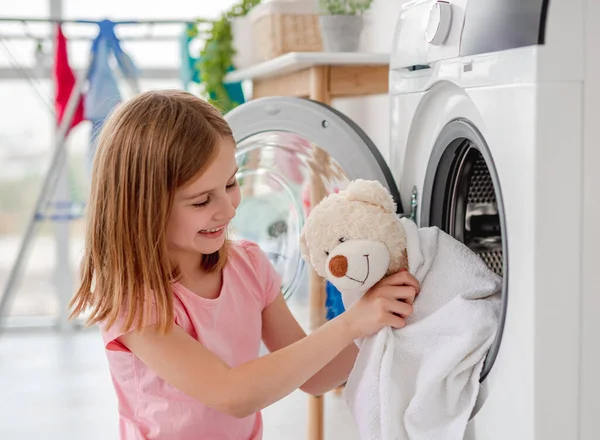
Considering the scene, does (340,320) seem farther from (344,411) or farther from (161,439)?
(344,411)

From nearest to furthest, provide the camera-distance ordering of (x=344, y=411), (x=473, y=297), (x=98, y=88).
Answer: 1. (x=473, y=297)
2. (x=344, y=411)
3. (x=98, y=88)

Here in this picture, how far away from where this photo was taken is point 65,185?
12.1 feet

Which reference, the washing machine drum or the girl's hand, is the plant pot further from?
the girl's hand

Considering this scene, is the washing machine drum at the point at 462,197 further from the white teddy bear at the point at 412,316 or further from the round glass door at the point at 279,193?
the round glass door at the point at 279,193

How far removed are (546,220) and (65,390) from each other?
7.40ft

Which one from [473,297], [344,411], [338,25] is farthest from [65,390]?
[473,297]

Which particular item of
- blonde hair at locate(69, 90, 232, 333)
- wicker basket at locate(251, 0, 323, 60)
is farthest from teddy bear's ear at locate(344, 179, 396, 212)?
wicker basket at locate(251, 0, 323, 60)

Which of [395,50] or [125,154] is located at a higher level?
[395,50]

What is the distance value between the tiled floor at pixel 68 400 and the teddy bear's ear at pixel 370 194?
0.73 metres

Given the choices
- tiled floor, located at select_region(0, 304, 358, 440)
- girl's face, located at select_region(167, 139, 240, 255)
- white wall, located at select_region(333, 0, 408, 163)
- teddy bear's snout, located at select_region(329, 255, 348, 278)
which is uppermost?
white wall, located at select_region(333, 0, 408, 163)

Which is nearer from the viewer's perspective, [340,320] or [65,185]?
[340,320]

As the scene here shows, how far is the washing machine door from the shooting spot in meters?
1.28

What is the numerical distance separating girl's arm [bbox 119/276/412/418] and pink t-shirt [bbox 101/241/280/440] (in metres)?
0.07

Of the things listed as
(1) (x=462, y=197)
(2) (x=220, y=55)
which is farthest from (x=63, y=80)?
(1) (x=462, y=197)
